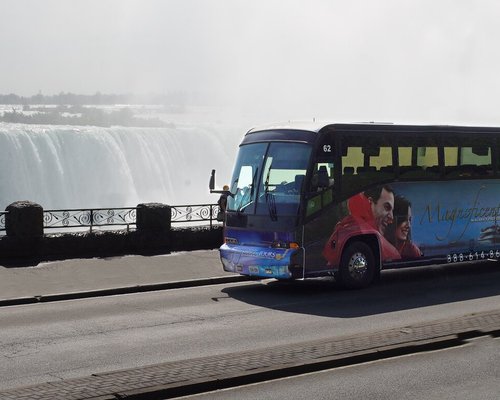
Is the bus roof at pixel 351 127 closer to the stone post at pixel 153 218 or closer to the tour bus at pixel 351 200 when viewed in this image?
the tour bus at pixel 351 200

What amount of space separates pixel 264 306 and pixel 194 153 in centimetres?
6223

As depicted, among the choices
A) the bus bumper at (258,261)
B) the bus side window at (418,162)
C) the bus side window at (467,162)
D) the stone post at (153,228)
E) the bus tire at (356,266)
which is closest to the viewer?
the bus bumper at (258,261)

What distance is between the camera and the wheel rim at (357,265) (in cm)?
1911

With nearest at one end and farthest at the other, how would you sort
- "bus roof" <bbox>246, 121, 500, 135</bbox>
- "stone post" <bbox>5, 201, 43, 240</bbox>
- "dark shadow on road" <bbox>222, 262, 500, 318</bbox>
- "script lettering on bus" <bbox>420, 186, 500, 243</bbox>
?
1. "dark shadow on road" <bbox>222, 262, 500, 318</bbox>
2. "bus roof" <bbox>246, 121, 500, 135</bbox>
3. "script lettering on bus" <bbox>420, 186, 500, 243</bbox>
4. "stone post" <bbox>5, 201, 43, 240</bbox>

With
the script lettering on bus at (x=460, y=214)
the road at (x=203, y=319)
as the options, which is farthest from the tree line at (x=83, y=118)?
the road at (x=203, y=319)

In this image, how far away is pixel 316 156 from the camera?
18.3 meters

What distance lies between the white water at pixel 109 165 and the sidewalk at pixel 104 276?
1705 inches

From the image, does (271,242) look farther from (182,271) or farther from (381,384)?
(381,384)

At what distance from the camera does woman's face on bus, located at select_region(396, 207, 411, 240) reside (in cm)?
1997

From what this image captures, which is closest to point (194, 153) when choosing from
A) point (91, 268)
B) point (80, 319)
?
point (91, 268)

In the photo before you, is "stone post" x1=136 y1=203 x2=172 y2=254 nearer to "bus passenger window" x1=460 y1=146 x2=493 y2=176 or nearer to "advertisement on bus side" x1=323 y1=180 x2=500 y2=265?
"advertisement on bus side" x1=323 y1=180 x2=500 y2=265

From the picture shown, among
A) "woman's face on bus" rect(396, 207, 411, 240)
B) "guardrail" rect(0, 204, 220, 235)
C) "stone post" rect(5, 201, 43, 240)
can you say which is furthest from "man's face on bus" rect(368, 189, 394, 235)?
"stone post" rect(5, 201, 43, 240)

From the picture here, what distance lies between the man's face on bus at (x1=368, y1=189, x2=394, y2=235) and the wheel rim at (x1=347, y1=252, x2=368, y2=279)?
0.75 meters

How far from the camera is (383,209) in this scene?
19609 mm
